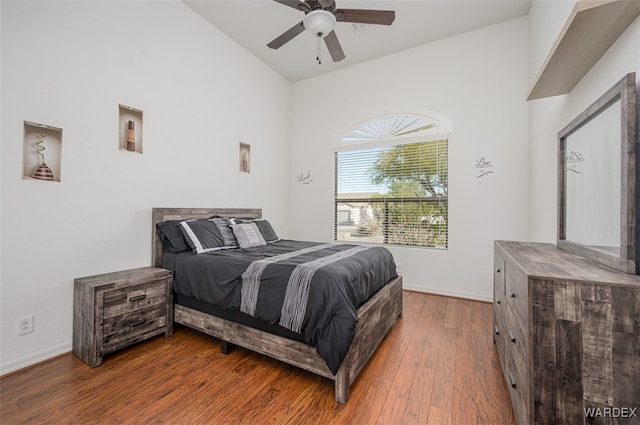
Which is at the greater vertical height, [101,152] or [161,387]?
[101,152]

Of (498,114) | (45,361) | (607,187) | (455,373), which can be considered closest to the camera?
(607,187)

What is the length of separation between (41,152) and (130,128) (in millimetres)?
707

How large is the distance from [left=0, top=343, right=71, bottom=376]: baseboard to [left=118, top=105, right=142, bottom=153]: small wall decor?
5.62 feet

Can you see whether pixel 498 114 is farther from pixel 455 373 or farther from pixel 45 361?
pixel 45 361

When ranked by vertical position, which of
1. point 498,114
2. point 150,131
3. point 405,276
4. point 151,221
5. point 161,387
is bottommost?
point 161,387

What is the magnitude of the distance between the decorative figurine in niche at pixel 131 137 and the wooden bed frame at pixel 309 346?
62cm

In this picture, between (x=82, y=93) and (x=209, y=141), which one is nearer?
(x=82, y=93)

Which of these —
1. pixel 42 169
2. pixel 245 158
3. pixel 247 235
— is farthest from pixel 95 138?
pixel 245 158

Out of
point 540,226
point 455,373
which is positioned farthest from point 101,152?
point 540,226

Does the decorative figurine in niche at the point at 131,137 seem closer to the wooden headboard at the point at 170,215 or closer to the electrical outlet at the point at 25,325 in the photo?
the wooden headboard at the point at 170,215

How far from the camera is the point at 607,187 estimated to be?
52.9 inches

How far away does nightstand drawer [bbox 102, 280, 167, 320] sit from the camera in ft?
6.41

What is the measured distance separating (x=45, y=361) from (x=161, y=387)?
104 centimetres

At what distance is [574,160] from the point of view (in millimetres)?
1763
